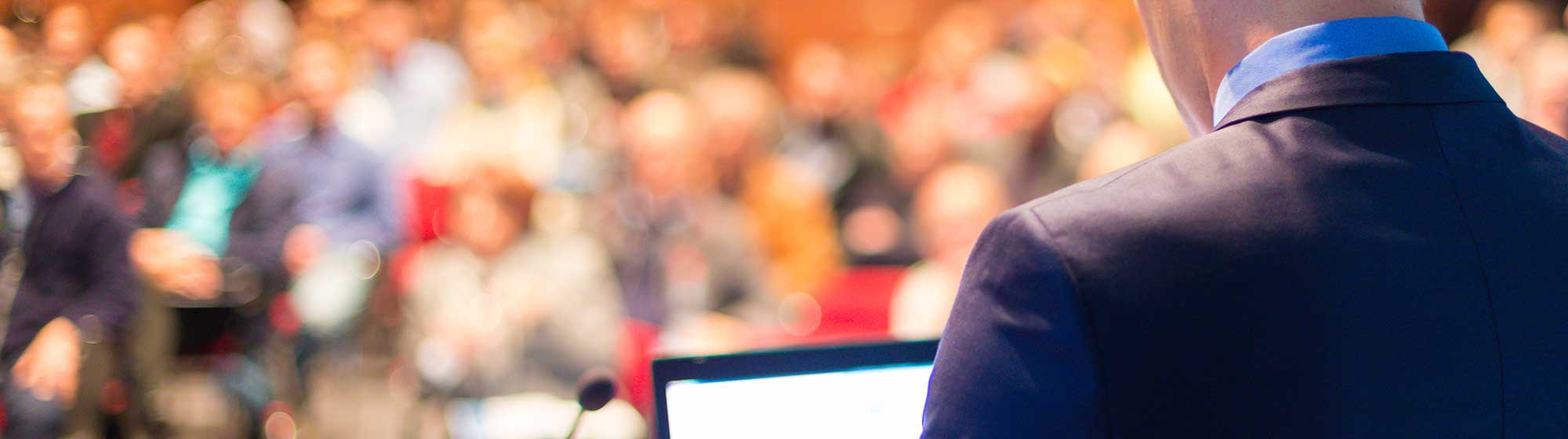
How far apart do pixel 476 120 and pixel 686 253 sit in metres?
1.08

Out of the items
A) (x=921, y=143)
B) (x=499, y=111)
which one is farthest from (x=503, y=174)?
(x=921, y=143)

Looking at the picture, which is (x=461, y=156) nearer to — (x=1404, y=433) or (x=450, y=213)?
(x=450, y=213)

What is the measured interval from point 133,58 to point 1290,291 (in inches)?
80.6

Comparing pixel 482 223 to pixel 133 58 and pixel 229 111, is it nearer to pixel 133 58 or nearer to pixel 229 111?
pixel 229 111

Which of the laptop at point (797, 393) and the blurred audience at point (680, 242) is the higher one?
the laptop at point (797, 393)

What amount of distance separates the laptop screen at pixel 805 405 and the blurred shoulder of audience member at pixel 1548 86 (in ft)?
8.04

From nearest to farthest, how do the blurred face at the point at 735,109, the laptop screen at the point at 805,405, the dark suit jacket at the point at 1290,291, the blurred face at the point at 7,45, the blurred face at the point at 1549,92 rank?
the dark suit jacket at the point at 1290,291 → the laptop screen at the point at 805,405 → the blurred face at the point at 7,45 → the blurred face at the point at 1549,92 → the blurred face at the point at 735,109

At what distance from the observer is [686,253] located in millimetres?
3852

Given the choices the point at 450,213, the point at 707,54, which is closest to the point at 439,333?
the point at 450,213

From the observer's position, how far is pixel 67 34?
1.95 metres

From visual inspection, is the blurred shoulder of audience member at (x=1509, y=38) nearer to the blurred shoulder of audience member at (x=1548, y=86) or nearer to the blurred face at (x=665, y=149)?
the blurred shoulder of audience member at (x=1548, y=86)

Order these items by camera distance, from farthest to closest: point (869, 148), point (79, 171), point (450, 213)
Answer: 1. point (869, 148)
2. point (450, 213)
3. point (79, 171)

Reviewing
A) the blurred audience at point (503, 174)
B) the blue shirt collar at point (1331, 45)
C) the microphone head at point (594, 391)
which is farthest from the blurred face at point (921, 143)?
the blue shirt collar at point (1331, 45)

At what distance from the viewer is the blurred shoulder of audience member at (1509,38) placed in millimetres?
3461
